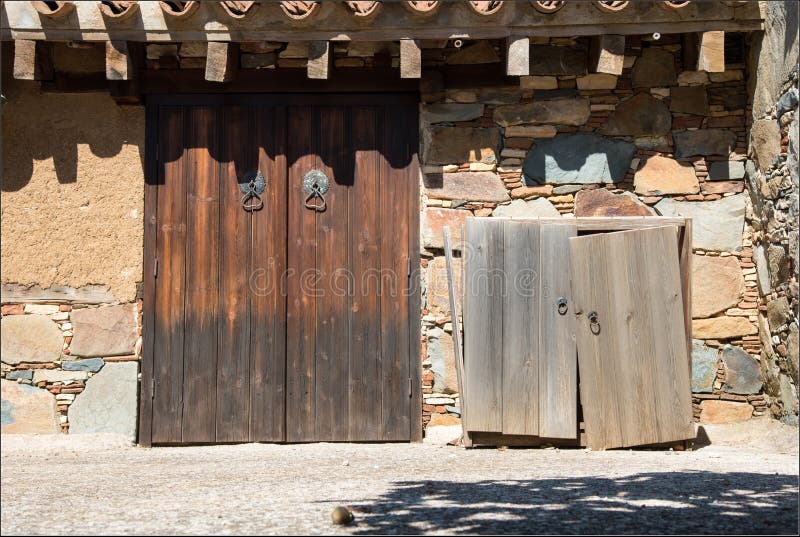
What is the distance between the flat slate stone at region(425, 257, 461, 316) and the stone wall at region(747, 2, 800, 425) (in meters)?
2.18

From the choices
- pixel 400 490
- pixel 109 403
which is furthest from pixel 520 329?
pixel 109 403

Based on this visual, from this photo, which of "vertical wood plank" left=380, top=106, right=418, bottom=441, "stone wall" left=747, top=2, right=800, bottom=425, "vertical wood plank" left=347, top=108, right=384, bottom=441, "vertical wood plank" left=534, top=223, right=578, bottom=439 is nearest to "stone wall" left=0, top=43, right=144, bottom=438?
"vertical wood plank" left=347, top=108, right=384, bottom=441

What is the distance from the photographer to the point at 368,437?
6.59 m

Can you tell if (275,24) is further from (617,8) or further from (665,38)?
(665,38)

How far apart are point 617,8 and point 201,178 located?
3.14m

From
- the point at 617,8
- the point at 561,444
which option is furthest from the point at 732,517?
the point at 617,8

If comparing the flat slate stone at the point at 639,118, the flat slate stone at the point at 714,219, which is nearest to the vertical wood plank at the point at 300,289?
the flat slate stone at the point at 639,118

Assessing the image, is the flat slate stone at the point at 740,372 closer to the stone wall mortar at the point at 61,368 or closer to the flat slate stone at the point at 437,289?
the flat slate stone at the point at 437,289

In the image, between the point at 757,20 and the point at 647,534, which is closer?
the point at 647,534

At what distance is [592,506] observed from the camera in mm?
3688

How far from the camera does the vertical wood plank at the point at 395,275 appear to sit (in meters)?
6.62

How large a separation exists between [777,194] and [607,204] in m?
1.12

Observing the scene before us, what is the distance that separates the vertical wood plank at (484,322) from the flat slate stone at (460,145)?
2.00 ft

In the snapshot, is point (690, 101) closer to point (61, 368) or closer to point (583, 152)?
point (583, 152)
